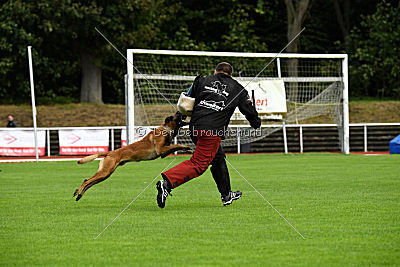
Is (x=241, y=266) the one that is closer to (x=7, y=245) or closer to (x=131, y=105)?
(x=7, y=245)

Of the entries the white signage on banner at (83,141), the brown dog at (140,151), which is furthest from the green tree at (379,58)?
the brown dog at (140,151)

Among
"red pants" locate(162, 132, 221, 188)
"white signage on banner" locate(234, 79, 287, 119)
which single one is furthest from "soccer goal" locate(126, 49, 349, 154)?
"red pants" locate(162, 132, 221, 188)

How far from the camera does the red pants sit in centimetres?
919

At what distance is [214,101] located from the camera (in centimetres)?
942

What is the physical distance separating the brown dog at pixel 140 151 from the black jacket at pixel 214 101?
501 mm

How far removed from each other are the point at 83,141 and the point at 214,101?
1649 cm

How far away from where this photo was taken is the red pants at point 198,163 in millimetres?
9188

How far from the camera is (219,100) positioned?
9430 mm

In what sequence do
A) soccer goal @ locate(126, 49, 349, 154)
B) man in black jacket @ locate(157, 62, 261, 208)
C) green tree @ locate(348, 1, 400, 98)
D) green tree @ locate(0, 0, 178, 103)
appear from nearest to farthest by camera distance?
1. man in black jacket @ locate(157, 62, 261, 208)
2. soccer goal @ locate(126, 49, 349, 154)
3. green tree @ locate(0, 0, 178, 103)
4. green tree @ locate(348, 1, 400, 98)

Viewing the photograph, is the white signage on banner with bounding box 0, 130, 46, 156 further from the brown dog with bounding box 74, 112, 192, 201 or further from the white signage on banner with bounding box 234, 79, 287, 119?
the brown dog with bounding box 74, 112, 192, 201

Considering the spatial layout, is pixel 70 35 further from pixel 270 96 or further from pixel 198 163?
pixel 198 163

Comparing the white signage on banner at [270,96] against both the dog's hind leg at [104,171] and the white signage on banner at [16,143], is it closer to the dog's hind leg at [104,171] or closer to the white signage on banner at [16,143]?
the white signage on banner at [16,143]

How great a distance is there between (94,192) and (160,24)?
2460 cm

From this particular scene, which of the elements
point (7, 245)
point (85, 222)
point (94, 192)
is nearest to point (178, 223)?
point (85, 222)
